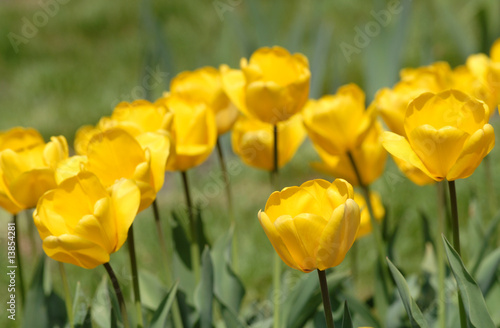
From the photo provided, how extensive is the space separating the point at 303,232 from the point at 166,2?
14.5 ft

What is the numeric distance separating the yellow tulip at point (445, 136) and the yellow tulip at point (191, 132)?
44 centimetres

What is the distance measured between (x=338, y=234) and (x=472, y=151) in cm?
23

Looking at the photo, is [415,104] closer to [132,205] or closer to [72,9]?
[132,205]

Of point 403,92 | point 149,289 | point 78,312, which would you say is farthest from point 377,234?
point 78,312

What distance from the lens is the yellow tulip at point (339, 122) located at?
4.24 feet

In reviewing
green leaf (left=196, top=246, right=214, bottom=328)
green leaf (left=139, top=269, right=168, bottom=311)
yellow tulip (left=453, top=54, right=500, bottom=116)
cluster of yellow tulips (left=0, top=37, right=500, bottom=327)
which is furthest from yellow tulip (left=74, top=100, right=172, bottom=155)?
yellow tulip (left=453, top=54, right=500, bottom=116)

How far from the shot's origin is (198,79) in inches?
53.8

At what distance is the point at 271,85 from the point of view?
1.20 metres

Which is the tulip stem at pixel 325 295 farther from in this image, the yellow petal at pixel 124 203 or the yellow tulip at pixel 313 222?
the yellow petal at pixel 124 203

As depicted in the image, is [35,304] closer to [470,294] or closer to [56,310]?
[56,310]

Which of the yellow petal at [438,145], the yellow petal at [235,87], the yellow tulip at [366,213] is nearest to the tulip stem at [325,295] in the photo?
the yellow petal at [438,145]

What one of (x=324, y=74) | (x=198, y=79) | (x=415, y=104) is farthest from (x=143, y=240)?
(x=415, y=104)

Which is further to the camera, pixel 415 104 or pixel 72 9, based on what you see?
pixel 72 9

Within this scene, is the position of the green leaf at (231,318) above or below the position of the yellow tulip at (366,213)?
above
